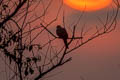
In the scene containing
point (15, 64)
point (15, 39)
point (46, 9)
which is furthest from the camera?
point (46, 9)

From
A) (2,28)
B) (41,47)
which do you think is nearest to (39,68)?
(41,47)

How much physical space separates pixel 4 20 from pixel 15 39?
531mm

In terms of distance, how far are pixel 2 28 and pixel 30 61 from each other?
1.07 m

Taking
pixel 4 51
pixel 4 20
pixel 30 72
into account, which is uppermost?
pixel 4 20

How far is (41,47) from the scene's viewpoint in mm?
6906

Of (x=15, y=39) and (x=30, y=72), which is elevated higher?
(x=15, y=39)

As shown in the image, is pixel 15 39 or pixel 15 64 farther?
pixel 15 39

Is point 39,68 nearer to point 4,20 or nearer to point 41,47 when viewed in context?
point 41,47

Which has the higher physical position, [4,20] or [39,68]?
[4,20]

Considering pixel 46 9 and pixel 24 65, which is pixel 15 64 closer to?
pixel 24 65

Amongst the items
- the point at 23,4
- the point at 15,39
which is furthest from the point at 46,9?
the point at 15,39

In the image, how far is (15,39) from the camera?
6742 mm

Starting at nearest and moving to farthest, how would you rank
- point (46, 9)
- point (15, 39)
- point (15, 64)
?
point (15, 64) → point (15, 39) → point (46, 9)

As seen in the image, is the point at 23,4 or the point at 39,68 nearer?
the point at 39,68
